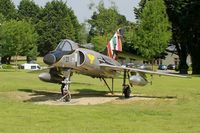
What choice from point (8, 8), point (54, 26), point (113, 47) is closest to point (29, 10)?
point (8, 8)

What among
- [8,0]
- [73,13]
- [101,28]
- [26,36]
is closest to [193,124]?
[26,36]

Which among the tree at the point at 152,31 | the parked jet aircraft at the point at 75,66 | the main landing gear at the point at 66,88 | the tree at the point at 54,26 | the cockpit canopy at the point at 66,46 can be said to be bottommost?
the main landing gear at the point at 66,88

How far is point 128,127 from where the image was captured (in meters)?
12.5

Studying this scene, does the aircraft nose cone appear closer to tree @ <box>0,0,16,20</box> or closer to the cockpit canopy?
the cockpit canopy

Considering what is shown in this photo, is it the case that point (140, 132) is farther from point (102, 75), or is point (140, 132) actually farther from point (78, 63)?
point (102, 75)

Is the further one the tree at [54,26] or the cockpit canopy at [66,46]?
the tree at [54,26]

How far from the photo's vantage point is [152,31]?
62688 mm

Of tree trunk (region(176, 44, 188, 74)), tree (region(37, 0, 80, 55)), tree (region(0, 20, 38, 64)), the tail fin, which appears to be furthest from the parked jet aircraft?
tree (region(37, 0, 80, 55))

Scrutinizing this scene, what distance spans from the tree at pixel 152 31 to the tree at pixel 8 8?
63101 mm

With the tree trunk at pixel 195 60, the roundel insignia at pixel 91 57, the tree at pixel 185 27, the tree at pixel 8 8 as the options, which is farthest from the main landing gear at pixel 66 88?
the tree at pixel 8 8

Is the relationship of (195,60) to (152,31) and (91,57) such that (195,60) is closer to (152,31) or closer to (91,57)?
(152,31)

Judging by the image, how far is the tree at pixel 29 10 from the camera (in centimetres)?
12825

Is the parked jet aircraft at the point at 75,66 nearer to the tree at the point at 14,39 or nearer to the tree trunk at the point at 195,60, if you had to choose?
the tree trunk at the point at 195,60

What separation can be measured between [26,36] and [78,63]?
6352 cm
